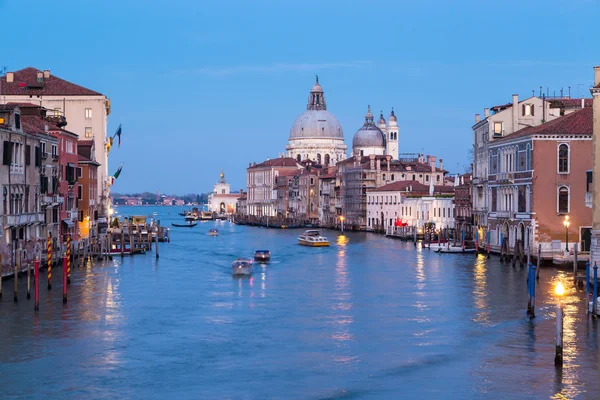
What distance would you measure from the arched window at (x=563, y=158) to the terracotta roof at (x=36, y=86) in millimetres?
27876

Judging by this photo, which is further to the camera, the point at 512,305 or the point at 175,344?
the point at 512,305

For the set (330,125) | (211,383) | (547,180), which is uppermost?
(330,125)

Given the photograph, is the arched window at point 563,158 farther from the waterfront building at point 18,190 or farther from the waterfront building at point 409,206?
the waterfront building at point 409,206

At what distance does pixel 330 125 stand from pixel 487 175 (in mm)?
106117

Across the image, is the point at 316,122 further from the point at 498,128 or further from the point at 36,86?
the point at 498,128

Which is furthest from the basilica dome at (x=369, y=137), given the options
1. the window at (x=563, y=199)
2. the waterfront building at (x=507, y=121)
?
the window at (x=563, y=199)

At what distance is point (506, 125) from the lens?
51469mm

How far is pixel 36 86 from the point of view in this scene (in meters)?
59.4

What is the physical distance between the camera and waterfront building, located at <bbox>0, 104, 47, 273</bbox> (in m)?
33.2

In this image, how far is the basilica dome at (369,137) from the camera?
133m

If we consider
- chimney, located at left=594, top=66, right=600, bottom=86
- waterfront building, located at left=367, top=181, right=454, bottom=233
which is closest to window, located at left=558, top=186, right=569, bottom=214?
chimney, located at left=594, top=66, right=600, bottom=86

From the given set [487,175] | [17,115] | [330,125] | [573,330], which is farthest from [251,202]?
[573,330]

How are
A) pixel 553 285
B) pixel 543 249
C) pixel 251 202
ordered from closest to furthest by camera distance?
pixel 553 285, pixel 543 249, pixel 251 202

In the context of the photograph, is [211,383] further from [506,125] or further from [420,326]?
[506,125]
